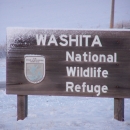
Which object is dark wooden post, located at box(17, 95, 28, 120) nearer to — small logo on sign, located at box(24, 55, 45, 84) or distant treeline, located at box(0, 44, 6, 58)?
small logo on sign, located at box(24, 55, 45, 84)

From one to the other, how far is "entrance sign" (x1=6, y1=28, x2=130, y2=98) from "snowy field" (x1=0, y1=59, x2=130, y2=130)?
55 centimetres

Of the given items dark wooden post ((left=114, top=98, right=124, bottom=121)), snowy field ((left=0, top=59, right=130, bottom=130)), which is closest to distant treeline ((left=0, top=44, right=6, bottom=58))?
snowy field ((left=0, top=59, right=130, bottom=130))

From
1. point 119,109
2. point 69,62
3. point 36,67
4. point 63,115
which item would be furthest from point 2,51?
point 119,109

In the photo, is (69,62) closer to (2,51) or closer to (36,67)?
(36,67)

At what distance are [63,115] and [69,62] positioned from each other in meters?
1.24

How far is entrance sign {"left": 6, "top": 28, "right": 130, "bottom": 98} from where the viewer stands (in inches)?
209

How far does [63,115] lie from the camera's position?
5.85m

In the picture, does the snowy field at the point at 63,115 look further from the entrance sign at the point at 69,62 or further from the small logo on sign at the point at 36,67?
the small logo on sign at the point at 36,67

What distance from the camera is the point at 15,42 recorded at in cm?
546

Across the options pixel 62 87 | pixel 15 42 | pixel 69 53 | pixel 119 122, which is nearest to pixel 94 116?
pixel 119 122

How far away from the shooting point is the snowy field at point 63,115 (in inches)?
195

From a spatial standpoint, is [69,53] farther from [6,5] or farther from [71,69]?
[6,5]

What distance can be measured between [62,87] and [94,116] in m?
0.99

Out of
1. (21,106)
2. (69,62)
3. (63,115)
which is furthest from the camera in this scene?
(63,115)
